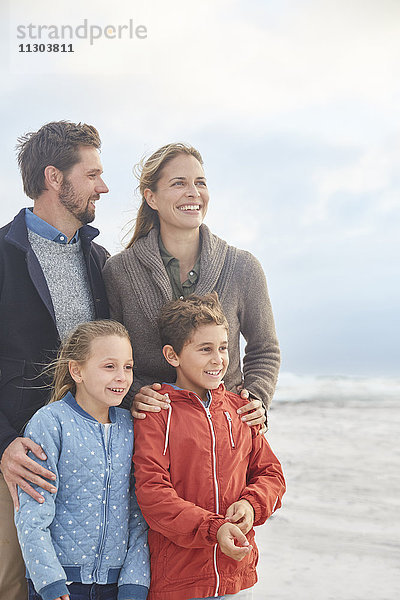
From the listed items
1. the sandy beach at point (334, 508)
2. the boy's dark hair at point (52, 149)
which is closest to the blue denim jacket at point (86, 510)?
the boy's dark hair at point (52, 149)

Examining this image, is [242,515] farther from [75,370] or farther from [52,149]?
[52,149]

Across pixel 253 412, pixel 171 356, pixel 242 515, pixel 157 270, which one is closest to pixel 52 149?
pixel 157 270

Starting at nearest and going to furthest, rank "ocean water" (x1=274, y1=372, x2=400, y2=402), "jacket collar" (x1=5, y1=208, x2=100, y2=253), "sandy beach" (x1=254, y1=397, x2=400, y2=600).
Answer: "jacket collar" (x1=5, y1=208, x2=100, y2=253) → "sandy beach" (x1=254, y1=397, x2=400, y2=600) → "ocean water" (x1=274, y1=372, x2=400, y2=402)

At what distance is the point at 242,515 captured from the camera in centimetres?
170

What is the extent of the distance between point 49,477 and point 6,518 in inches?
16.1

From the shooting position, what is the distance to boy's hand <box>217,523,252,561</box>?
5.29 feet

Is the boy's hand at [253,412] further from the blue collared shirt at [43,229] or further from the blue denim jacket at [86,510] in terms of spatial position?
the blue collared shirt at [43,229]

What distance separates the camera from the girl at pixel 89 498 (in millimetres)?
1671

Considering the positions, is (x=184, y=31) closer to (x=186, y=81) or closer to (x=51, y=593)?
(x=186, y=81)

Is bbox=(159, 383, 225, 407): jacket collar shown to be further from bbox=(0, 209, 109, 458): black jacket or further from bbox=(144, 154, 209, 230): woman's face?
bbox=(144, 154, 209, 230): woman's face

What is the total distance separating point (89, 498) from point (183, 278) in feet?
2.63

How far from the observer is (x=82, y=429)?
1796mm

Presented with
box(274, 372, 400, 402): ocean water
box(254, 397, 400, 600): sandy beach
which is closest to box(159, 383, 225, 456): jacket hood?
box(254, 397, 400, 600): sandy beach

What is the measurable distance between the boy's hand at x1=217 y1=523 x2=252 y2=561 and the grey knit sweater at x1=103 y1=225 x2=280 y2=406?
544mm
